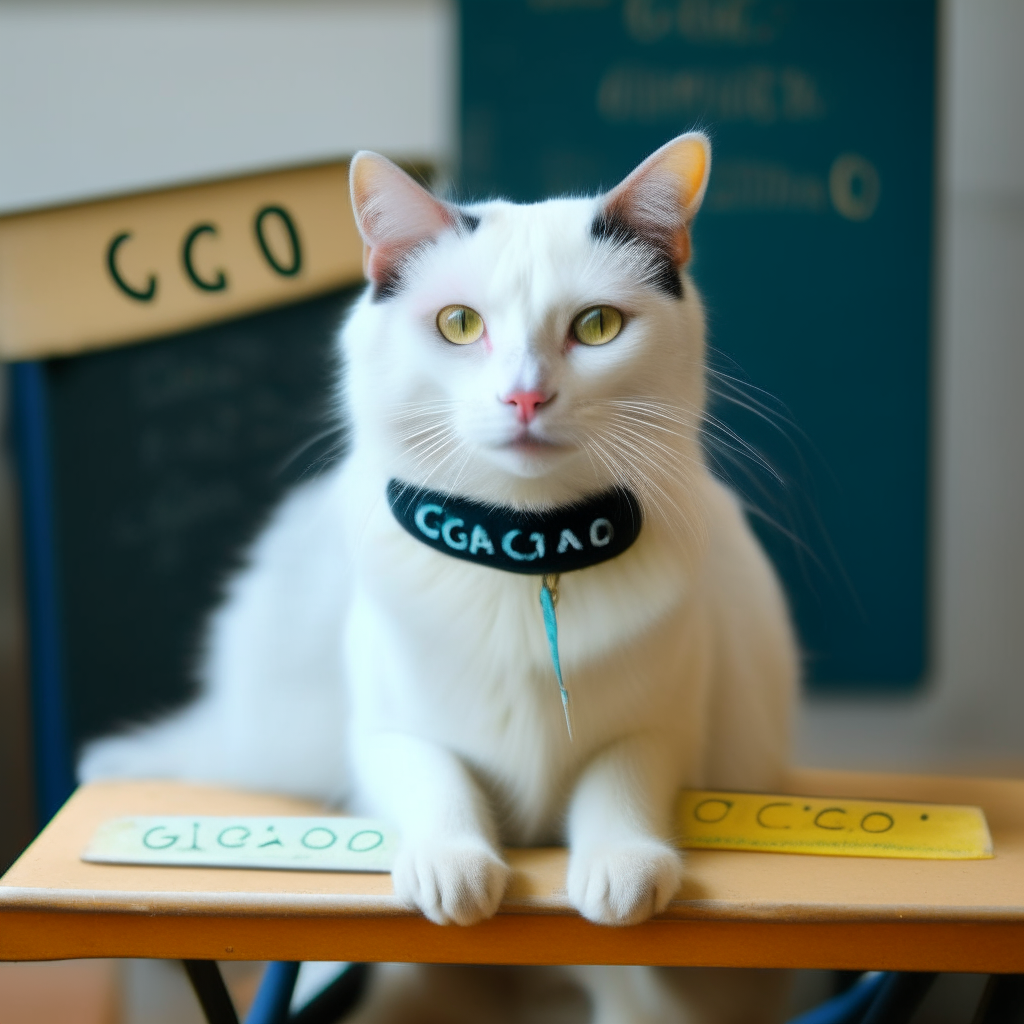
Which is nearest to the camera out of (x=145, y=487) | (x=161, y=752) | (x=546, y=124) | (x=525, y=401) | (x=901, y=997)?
(x=525, y=401)

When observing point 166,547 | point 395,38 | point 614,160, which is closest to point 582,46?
point 614,160

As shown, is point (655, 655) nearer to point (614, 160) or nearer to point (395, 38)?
point (614, 160)

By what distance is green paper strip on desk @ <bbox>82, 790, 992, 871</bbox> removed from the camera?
78 centimetres

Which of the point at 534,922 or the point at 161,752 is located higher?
the point at 534,922

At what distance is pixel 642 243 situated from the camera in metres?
0.75

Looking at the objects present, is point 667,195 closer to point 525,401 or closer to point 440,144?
point 525,401

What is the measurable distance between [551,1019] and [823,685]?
1097 millimetres

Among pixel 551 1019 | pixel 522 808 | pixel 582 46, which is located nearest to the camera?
pixel 522 808

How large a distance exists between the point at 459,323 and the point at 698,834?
431 mm

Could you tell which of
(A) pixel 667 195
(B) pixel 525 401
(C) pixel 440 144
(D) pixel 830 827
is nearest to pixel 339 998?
(D) pixel 830 827

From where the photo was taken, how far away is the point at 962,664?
7.08ft

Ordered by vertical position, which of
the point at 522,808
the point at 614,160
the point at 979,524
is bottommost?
the point at 979,524

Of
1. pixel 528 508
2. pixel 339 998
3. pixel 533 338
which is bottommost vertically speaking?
pixel 339 998

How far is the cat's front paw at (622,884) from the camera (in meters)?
0.68
